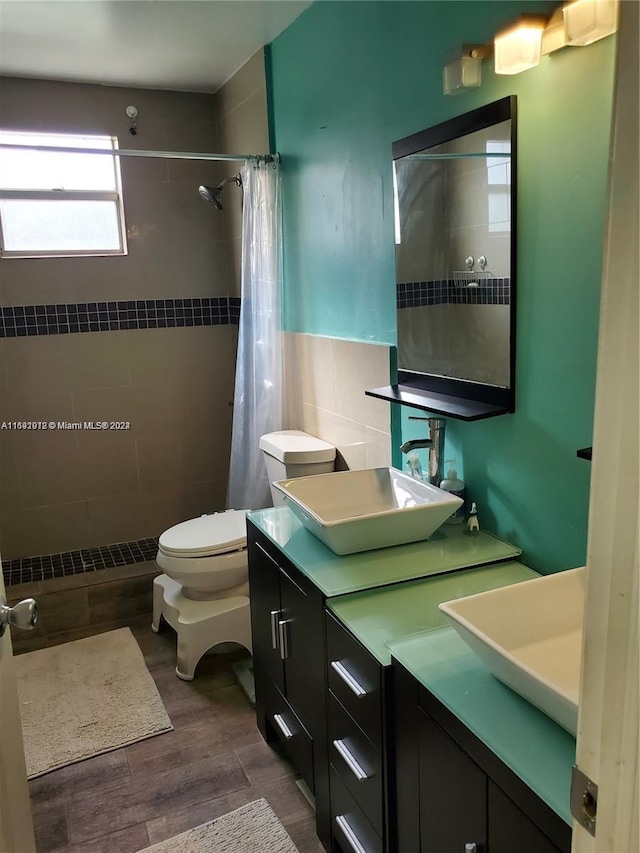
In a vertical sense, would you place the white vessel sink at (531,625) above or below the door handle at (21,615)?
below

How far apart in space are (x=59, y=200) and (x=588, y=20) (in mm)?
2841

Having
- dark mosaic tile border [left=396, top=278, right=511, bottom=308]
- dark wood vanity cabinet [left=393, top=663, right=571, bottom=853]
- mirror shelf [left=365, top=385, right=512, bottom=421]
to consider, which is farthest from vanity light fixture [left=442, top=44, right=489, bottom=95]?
dark wood vanity cabinet [left=393, top=663, right=571, bottom=853]

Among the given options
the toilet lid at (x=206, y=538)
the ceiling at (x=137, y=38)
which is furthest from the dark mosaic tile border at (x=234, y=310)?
the toilet lid at (x=206, y=538)

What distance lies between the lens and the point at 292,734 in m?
2.11

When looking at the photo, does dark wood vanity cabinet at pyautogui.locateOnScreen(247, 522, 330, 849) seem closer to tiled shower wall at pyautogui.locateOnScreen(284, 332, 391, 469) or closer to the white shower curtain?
tiled shower wall at pyautogui.locateOnScreen(284, 332, 391, 469)

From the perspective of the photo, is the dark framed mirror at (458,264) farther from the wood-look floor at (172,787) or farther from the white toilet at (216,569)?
the wood-look floor at (172,787)

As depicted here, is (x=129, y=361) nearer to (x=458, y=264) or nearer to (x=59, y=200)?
(x=59, y=200)

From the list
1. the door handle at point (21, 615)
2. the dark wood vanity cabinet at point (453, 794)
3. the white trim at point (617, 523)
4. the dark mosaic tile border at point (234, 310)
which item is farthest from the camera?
the dark mosaic tile border at point (234, 310)

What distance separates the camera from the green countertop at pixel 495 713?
1.07 m

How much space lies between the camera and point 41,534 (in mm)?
3623

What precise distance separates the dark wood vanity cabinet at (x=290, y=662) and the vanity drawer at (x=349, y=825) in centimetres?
5

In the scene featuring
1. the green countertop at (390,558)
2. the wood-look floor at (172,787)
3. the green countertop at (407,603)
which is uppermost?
the green countertop at (390,558)

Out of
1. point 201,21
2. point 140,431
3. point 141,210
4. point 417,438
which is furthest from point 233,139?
point 417,438

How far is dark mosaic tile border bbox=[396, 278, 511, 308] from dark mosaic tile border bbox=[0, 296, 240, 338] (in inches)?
67.8
